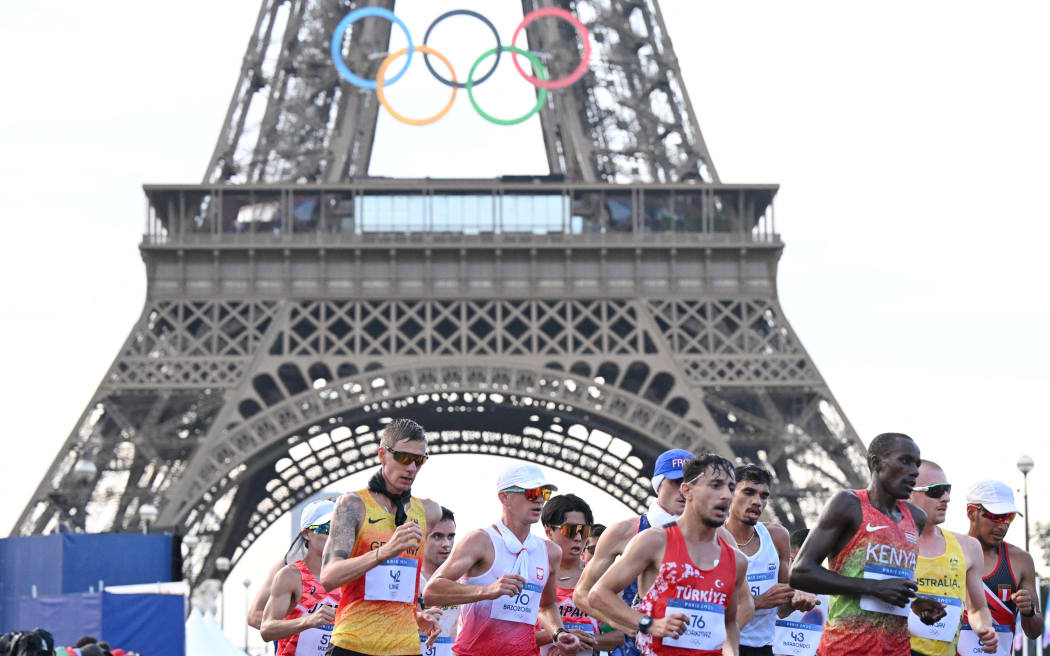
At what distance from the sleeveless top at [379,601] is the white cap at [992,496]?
15.7 feet

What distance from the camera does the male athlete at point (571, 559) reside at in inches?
488

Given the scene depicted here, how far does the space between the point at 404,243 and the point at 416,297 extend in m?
1.48

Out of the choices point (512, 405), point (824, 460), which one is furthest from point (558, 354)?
point (824, 460)

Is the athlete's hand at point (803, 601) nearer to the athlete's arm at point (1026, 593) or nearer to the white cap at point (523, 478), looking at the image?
the athlete's arm at point (1026, 593)

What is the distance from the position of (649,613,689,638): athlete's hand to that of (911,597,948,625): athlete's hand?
1350 mm

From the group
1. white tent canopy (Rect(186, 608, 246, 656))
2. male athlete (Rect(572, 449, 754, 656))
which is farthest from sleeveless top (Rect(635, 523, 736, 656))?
white tent canopy (Rect(186, 608, 246, 656))

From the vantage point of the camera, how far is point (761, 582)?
1258 cm

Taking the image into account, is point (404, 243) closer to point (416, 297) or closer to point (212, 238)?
point (416, 297)

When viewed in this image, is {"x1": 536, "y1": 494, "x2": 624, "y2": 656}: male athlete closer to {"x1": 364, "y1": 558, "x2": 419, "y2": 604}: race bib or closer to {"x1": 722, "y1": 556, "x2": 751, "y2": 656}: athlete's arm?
{"x1": 722, "y1": 556, "x2": 751, "y2": 656}: athlete's arm

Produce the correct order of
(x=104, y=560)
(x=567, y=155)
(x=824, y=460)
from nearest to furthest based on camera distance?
(x=104, y=560) → (x=824, y=460) → (x=567, y=155)

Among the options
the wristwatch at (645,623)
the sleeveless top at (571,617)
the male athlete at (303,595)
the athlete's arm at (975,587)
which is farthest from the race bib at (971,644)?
the male athlete at (303,595)

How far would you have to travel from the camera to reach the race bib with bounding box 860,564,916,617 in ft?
32.9

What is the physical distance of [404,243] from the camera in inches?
1943

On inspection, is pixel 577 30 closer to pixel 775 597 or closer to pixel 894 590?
pixel 775 597
